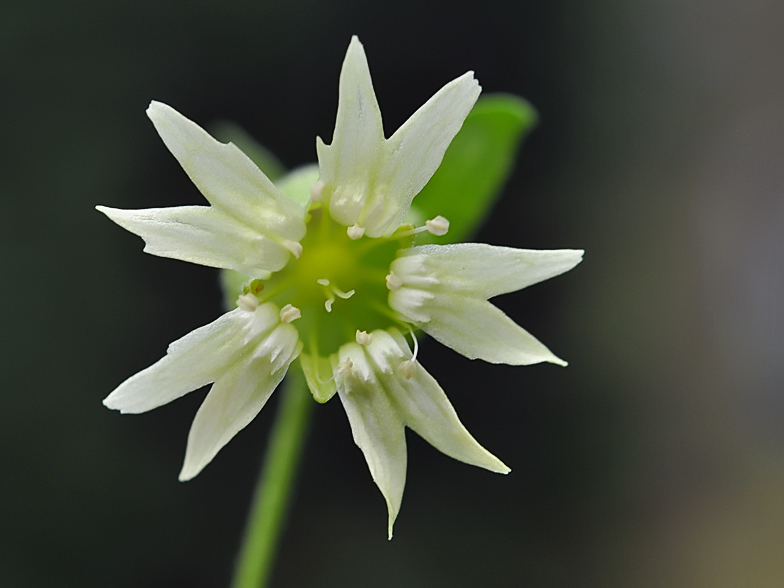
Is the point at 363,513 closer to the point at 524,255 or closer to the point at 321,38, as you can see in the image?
the point at 321,38

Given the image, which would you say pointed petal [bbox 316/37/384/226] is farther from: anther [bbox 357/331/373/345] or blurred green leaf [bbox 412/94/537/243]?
blurred green leaf [bbox 412/94/537/243]

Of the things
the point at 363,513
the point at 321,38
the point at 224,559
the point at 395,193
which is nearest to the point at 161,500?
the point at 224,559

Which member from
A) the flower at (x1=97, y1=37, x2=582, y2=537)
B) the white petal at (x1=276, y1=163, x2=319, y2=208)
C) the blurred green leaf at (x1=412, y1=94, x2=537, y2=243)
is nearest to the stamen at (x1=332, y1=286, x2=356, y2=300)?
the flower at (x1=97, y1=37, x2=582, y2=537)

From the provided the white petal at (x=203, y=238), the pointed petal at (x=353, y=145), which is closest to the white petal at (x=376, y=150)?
the pointed petal at (x=353, y=145)

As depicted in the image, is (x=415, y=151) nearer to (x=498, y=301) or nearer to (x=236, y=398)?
(x=236, y=398)

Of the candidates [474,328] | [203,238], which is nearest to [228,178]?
[203,238]

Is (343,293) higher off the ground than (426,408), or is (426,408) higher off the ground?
(343,293)

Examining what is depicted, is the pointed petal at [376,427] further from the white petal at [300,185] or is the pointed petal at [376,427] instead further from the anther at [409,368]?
the white petal at [300,185]
